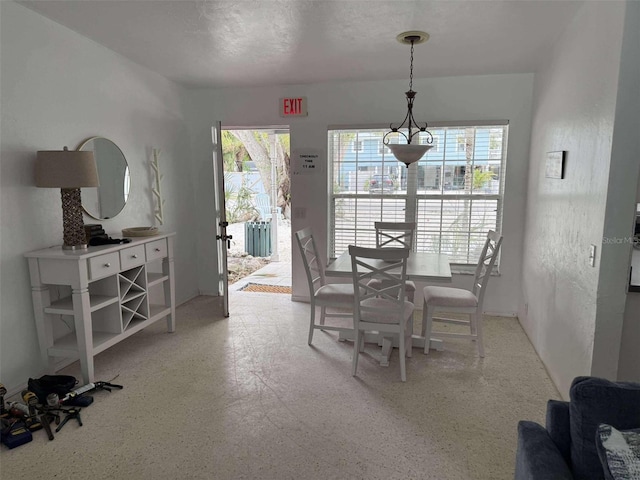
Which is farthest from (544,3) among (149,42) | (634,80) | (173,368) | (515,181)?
(173,368)

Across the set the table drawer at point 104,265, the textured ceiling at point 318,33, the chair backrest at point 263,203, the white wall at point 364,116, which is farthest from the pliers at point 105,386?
the chair backrest at point 263,203

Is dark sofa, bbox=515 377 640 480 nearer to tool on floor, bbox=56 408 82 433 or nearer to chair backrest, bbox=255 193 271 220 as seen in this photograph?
tool on floor, bbox=56 408 82 433

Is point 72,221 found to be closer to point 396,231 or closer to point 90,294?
point 90,294

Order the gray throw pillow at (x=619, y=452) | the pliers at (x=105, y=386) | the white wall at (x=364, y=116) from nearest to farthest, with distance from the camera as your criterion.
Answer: the gray throw pillow at (x=619, y=452) < the pliers at (x=105, y=386) < the white wall at (x=364, y=116)

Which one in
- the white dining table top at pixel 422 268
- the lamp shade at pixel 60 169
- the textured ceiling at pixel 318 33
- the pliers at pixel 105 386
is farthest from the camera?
the white dining table top at pixel 422 268

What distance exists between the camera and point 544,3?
2.48m

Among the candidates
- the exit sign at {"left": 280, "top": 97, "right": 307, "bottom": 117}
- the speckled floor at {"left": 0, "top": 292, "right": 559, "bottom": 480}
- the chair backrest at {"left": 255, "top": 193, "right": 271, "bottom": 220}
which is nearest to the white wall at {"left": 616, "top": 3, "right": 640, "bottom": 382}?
the speckled floor at {"left": 0, "top": 292, "right": 559, "bottom": 480}

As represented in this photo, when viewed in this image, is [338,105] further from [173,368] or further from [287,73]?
[173,368]

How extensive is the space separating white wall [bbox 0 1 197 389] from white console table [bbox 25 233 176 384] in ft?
0.32

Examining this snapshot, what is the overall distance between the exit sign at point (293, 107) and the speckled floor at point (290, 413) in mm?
2344

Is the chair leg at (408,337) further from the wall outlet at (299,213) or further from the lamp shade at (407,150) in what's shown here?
the wall outlet at (299,213)

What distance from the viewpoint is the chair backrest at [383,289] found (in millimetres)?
2751

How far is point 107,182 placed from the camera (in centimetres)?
349

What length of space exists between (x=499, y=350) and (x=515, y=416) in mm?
1022
